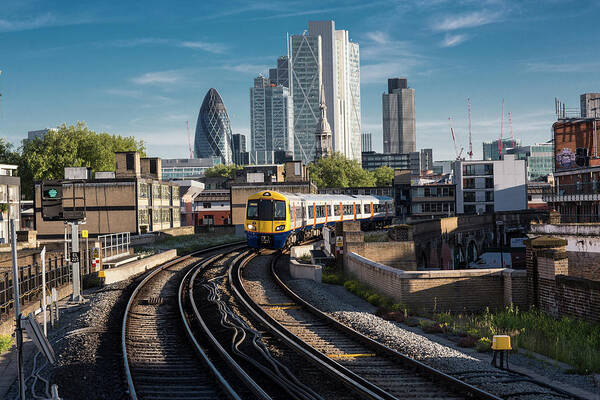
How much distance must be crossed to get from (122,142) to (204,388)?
3756 inches

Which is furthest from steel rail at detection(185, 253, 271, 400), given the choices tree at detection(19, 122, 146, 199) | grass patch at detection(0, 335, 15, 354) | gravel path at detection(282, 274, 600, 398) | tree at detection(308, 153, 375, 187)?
tree at detection(308, 153, 375, 187)

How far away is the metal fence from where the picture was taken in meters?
20.1

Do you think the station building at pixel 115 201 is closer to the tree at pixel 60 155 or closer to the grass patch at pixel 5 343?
the tree at pixel 60 155

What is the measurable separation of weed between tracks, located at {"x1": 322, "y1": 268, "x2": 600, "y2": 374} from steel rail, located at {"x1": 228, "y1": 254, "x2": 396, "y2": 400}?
3696 millimetres

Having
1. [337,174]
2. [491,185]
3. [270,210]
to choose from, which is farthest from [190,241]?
[337,174]

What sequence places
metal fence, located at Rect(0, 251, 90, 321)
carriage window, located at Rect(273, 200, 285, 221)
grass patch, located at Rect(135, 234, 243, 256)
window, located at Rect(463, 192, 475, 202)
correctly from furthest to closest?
window, located at Rect(463, 192, 475, 202) < grass patch, located at Rect(135, 234, 243, 256) < carriage window, located at Rect(273, 200, 285, 221) < metal fence, located at Rect(0, 251, 90, 321)

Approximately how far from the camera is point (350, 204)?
5272 cm

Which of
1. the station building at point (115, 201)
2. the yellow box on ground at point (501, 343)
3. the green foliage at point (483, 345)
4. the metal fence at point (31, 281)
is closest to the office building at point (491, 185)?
the station building at point (115, 201)

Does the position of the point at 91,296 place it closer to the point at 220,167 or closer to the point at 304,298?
the point at 304,298

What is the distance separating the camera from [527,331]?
1565 cm

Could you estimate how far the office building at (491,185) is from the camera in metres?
105

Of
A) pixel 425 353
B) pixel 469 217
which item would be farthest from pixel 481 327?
pixel 469 217

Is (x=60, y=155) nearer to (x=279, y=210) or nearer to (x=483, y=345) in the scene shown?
(x=279, y=210)

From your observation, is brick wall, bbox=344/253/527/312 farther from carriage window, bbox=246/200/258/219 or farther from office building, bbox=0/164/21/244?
office building, bbox=0/164/21/244
